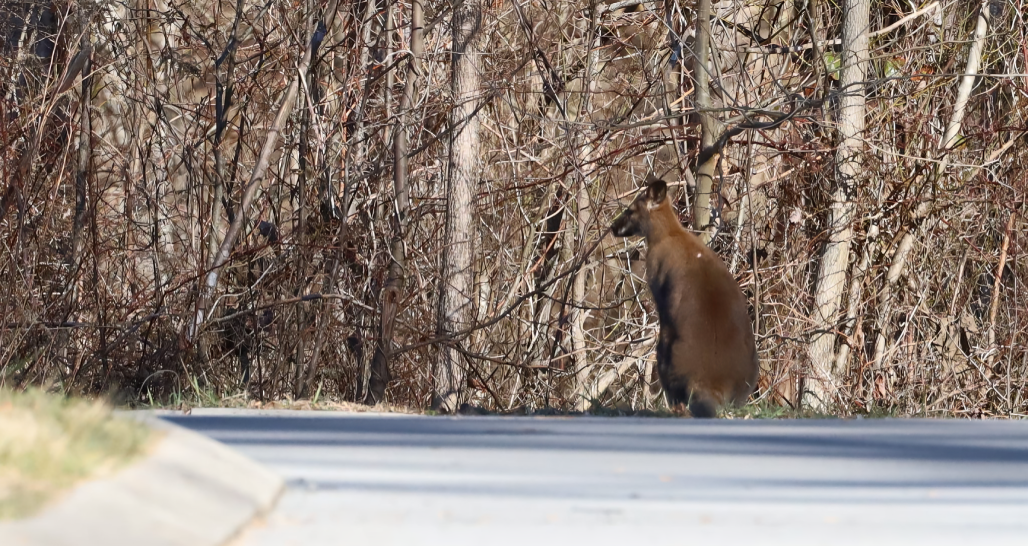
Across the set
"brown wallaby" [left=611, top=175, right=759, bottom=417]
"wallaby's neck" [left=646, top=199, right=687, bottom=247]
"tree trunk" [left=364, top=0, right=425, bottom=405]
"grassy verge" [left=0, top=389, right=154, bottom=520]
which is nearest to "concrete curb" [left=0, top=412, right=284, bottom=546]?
"grassy verge" [left=0, top=389, right=154, bottom=520]

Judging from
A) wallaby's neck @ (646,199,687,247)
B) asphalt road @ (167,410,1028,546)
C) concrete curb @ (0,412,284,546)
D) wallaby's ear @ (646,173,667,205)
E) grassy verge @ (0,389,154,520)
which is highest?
wallaby's ear @ (646,173,667,205)

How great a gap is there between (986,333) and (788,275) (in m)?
2.51

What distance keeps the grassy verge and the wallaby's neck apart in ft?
17.9

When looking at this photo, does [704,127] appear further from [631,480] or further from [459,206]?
[631,480]

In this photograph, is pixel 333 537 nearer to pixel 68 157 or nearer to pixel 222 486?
pixel 222 486

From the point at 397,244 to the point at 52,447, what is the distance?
31.6 feet

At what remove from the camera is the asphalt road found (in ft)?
14.8

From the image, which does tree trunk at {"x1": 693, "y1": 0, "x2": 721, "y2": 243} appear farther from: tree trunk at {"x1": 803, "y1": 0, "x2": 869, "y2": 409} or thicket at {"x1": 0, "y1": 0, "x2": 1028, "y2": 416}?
tree trunk at {"x1": 803, "y1": 0, "x2": 869, "y2": 409}

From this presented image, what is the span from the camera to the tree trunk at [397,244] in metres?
13.5

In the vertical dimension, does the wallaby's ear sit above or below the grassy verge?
above

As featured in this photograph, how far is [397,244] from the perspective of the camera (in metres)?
14.2

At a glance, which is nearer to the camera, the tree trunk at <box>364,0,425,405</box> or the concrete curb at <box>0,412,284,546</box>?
the concrete curb at <box>0,412,284,546</box>

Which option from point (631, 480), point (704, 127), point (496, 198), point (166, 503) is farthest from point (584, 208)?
point (166, 503)

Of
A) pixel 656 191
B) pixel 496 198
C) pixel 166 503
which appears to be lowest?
pixel 166 503
